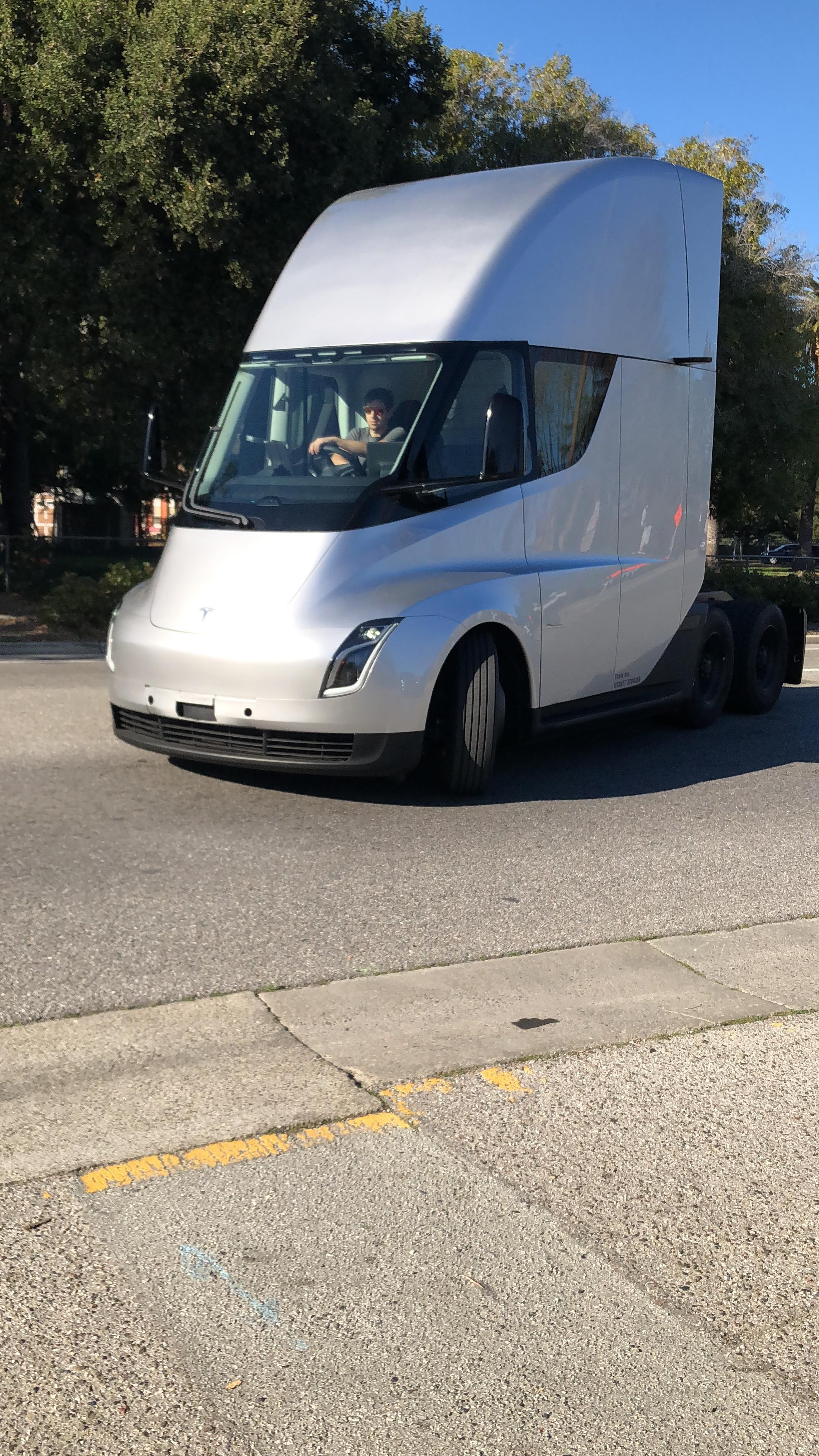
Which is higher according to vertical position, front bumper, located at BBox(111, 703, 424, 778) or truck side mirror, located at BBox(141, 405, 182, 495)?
truck side mirror, located at BBox(141, 405, 182, 495)

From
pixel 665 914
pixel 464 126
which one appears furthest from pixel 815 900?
pixel 464 126

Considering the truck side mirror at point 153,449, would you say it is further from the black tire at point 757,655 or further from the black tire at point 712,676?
the black tire at point 757,655

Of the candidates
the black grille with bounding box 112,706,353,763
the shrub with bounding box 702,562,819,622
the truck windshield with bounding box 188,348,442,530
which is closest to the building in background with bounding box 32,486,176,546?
the shrub with bounding box 702,562,819,622

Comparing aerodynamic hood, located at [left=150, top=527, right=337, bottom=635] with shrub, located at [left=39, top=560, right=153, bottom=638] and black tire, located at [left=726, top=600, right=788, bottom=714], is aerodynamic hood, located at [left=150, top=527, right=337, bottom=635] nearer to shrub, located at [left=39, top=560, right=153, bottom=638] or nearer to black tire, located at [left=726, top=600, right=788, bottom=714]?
black tire, located at [left=726, top=600, right=788, bottom=714]

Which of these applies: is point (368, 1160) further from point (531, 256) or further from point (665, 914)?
point (531, 256)

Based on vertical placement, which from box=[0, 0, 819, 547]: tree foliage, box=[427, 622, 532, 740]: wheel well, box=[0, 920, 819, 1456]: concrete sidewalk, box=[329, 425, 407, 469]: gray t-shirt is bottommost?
box=[0, 920, 819, 1456]: concrete sidewalk

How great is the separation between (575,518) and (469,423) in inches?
41.9

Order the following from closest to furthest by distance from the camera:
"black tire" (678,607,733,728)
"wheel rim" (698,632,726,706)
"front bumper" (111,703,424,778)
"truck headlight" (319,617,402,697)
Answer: "truck headlight" (319,617,402,697), "front bumper" (111,703,424,778), "black tire" (678,607,733,728), "wheel rim" (698,632,726,706)

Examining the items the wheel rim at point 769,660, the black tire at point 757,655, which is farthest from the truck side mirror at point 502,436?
the wheel rim at point 769,660

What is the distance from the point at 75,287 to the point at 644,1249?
16.4 meters

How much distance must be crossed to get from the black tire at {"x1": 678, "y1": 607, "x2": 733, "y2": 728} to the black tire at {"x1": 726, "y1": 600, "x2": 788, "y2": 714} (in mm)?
211

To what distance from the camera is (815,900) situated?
20.3 feet

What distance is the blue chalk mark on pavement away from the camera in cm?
284

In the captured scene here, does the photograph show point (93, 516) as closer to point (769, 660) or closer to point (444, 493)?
point (769, 660)
